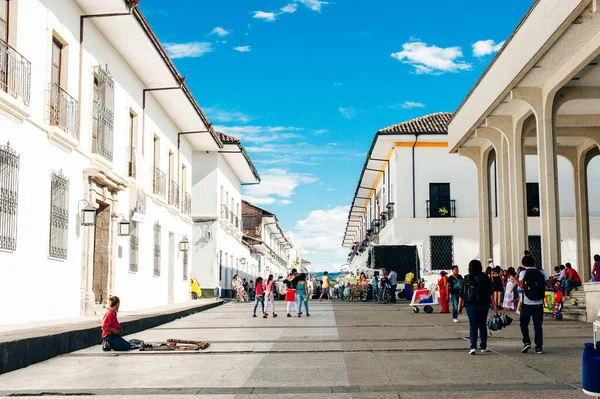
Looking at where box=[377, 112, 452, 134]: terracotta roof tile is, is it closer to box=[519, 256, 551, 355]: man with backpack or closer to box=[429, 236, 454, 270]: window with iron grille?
box=[429, 236, 454, 270]: window with iron grille

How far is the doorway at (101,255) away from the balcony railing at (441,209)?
2274cm

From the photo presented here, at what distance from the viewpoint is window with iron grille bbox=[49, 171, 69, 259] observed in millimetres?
15406

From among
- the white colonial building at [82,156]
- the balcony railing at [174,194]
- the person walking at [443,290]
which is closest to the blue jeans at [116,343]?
the white colonial building at [82,156]

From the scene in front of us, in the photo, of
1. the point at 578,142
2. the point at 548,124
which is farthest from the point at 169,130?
the point at 578,142

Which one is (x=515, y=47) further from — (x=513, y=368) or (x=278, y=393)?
(x=278, y=393)

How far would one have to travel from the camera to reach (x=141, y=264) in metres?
23.8

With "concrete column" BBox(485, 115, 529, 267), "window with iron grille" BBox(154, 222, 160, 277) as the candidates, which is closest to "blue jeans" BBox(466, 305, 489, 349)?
"concrete column" BBox(485, 115, 529, 267)

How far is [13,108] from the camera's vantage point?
13031mm

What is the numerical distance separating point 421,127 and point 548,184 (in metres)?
19.2

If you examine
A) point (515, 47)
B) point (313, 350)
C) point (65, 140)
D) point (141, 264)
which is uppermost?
point (515, 47)

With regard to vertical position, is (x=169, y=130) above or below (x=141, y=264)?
above

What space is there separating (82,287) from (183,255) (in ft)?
47.5

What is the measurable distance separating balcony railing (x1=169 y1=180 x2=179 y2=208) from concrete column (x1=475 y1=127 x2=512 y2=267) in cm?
1197

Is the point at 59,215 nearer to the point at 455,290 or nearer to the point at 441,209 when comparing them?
the point at 455,290
